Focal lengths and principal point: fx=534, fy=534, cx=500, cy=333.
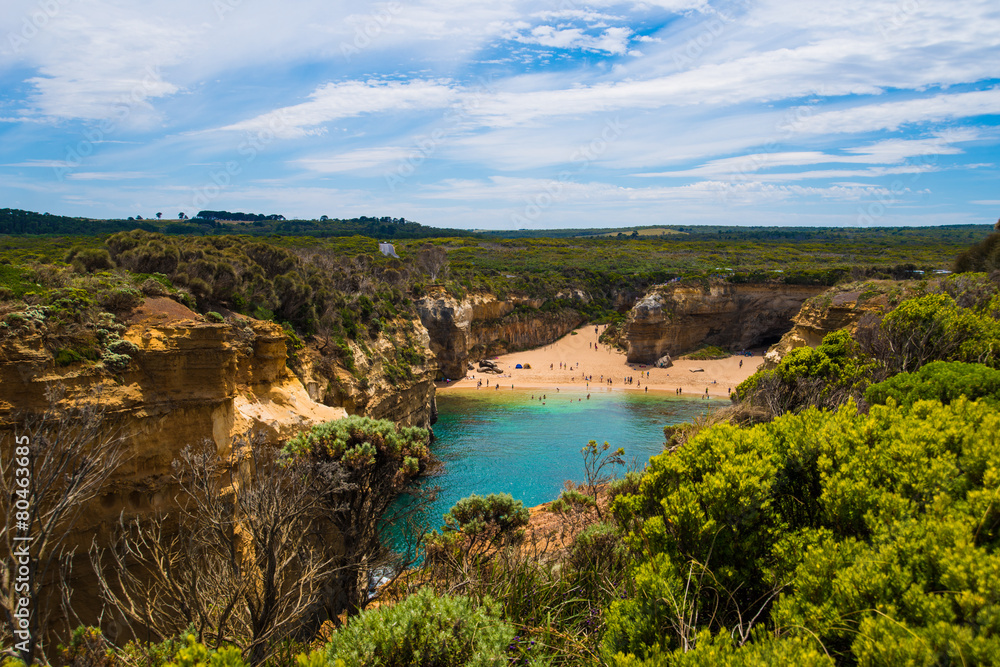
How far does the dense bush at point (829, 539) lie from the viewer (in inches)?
156

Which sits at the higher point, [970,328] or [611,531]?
[970,328]

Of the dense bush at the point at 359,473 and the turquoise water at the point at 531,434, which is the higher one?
the dense bush at the point at 359,473

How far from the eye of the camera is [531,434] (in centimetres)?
3484

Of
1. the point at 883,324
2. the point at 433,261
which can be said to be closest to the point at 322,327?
the point at 883,324

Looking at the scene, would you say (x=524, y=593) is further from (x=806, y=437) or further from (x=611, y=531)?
(x=806, y=437)

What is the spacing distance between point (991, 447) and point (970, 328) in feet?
39.0

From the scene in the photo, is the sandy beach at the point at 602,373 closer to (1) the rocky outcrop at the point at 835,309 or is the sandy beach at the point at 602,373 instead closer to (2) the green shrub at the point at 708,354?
(2) the green shrub at the point at 708,354

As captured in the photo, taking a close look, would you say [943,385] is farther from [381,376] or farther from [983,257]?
[983,257]

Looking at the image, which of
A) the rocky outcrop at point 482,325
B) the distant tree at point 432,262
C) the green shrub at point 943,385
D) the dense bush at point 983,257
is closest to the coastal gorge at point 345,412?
the green shrub at point 943,385

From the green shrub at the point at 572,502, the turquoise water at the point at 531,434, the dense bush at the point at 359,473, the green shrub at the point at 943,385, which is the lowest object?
the turquoise water at the point at 531,434

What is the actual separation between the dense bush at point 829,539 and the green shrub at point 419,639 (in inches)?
51.6

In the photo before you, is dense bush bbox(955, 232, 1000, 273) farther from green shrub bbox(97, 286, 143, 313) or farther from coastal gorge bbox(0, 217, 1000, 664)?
green shrub bbox(97, 286, 143, 313)

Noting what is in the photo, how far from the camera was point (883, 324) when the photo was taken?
51.9 ft

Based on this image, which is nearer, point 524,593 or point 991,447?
point 991,447
